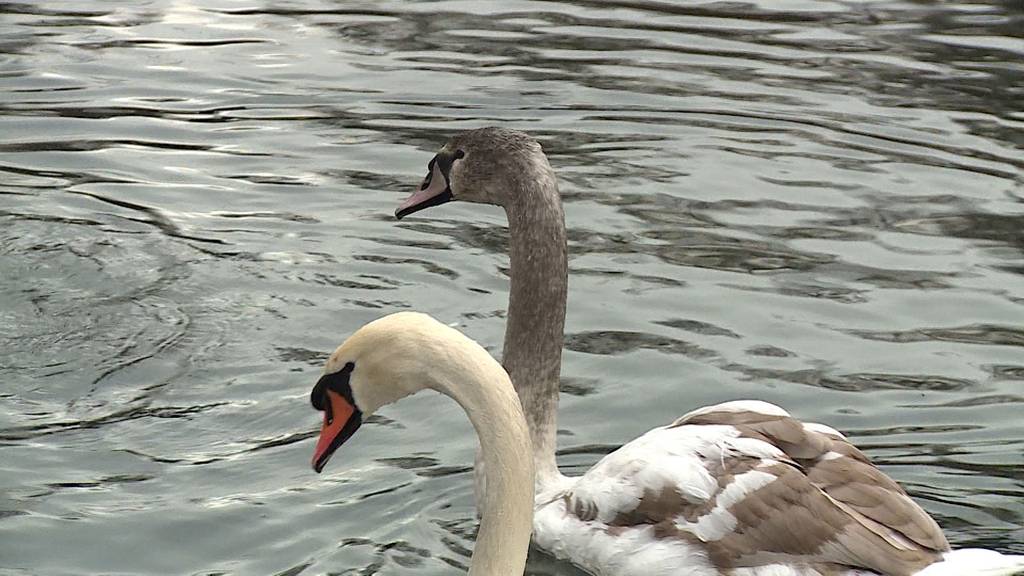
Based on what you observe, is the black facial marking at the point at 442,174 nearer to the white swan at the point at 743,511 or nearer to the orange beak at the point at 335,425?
the white swan at the point at 743,511

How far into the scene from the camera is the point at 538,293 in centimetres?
684

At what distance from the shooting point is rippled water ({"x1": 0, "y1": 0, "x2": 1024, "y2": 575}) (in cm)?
675

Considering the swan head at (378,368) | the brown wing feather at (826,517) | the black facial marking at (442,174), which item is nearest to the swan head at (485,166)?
the black facial marking at (442,174)

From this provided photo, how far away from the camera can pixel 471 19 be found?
14.2 meters

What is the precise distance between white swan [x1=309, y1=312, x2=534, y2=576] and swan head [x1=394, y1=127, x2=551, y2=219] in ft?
5.98

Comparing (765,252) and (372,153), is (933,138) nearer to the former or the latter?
(765,252)

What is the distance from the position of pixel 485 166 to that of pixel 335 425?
1751 mm

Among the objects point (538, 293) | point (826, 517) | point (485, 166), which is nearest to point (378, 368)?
point (826, 517)

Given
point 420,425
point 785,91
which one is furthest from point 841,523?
point 785,91

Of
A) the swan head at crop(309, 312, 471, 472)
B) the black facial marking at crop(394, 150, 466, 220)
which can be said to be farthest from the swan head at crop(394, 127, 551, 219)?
the swan head at crop(309, 312, 471, 472)

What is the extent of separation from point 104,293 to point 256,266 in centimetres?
76

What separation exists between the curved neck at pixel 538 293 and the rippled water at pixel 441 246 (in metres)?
0.42

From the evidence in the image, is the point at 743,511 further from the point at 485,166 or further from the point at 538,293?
the point at 485,166

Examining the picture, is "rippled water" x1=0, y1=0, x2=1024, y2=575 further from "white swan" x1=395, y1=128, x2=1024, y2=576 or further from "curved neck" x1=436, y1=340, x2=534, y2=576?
"curved neck" x1=436, y1=340, x2=534, y2=576
